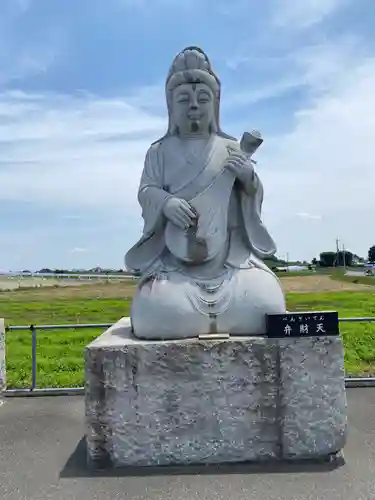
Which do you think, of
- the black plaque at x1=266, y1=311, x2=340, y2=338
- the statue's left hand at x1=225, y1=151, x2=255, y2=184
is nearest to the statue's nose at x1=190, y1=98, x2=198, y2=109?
the statue's left hand at x1=225, y1=151, x2=255, y2=184

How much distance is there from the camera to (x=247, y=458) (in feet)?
12.7

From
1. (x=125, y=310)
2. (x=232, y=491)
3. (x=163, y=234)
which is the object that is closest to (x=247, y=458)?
(x=232, y=491)

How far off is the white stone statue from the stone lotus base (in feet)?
0.89

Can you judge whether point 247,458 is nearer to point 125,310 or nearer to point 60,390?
point 60,390

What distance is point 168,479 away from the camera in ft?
11.9

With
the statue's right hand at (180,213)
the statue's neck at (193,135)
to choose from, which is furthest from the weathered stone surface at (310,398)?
the statue's neck at (193,135)

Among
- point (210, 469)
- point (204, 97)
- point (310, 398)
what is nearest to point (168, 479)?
point (210, 469)

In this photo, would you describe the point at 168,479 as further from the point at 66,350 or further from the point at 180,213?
the point at 66,350

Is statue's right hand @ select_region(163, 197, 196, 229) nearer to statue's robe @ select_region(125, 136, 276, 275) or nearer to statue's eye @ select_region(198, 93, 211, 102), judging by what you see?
statue's robe @ select_region(125, 136, 276, 275)

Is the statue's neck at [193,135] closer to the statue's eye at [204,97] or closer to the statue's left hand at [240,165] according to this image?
the statue's eye at [204,97]

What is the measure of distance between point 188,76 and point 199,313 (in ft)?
6.63

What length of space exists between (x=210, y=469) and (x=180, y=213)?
1.90m

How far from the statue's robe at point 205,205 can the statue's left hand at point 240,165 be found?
0.10ft

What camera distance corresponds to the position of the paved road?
11.0 ft
